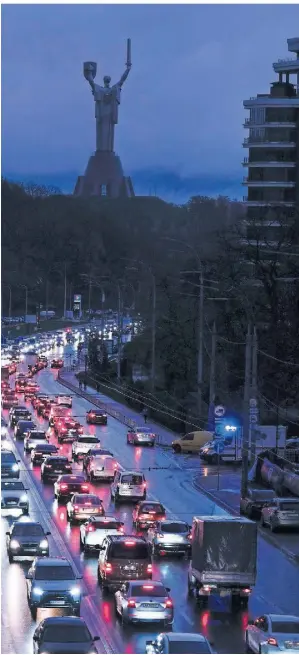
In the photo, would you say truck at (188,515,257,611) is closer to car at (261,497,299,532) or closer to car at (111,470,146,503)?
car at (261,497,299,532)

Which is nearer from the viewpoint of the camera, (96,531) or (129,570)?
(129,570)

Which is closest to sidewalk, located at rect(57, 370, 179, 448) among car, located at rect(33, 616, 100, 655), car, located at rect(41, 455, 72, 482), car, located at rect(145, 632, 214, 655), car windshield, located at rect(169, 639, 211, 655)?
car, located at rect(41, 455, 72, 482)

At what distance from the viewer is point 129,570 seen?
30.8m

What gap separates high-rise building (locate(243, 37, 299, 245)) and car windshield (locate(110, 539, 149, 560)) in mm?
68477

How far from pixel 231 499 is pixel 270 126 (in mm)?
56223

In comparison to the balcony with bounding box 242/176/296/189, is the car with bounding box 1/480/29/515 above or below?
below

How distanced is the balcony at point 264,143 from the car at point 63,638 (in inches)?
3221

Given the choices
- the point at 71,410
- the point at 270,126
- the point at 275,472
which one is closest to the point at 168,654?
the point at 275,472

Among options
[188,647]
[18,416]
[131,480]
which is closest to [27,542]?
[131,480]

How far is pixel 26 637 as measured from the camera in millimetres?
24766

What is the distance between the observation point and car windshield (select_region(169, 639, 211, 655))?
20641 mm

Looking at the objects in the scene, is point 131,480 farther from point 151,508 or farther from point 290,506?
point 290,506

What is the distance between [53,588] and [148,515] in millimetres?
13896

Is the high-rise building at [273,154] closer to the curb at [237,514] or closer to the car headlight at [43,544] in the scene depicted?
the curb at [237,514]
